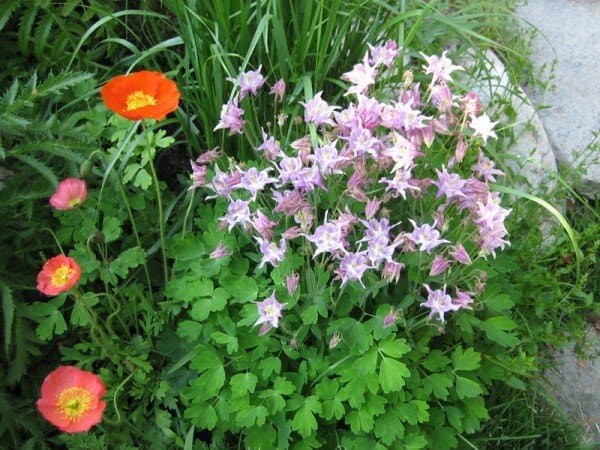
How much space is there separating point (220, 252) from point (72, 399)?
566mm

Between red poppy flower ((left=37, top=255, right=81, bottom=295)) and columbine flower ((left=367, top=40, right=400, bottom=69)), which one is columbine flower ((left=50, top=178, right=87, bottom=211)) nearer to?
red poppy flower ((left=37, top=255, right=81, bottom=295))

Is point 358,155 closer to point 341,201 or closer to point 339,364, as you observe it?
point 341,201

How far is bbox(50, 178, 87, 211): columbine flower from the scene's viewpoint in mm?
1885

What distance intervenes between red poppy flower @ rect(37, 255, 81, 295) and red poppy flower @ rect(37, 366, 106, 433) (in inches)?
8.7

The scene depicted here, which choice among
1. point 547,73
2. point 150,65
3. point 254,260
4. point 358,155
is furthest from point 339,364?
point 547,73

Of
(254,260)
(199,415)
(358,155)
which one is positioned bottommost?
(199,415)

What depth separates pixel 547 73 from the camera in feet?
10.8

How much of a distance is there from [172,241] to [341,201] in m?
0.68

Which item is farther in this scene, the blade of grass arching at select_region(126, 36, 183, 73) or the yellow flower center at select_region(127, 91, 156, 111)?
the blade of grass arching at select_region(126, 36, 183, 73)

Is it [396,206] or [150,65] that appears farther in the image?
[150,65]

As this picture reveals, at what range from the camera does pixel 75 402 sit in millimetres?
1615

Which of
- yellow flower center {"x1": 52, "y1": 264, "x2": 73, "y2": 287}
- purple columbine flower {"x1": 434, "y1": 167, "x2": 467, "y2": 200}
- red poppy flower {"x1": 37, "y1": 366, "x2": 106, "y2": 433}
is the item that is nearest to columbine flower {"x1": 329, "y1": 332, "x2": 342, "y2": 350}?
purple columbine flower {"x1": 434, "y1": 167, "x2": 467, "y2": 200}

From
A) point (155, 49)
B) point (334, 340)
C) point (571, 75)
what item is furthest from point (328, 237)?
point (571, 75)

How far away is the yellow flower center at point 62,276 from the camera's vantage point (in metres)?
1.76
